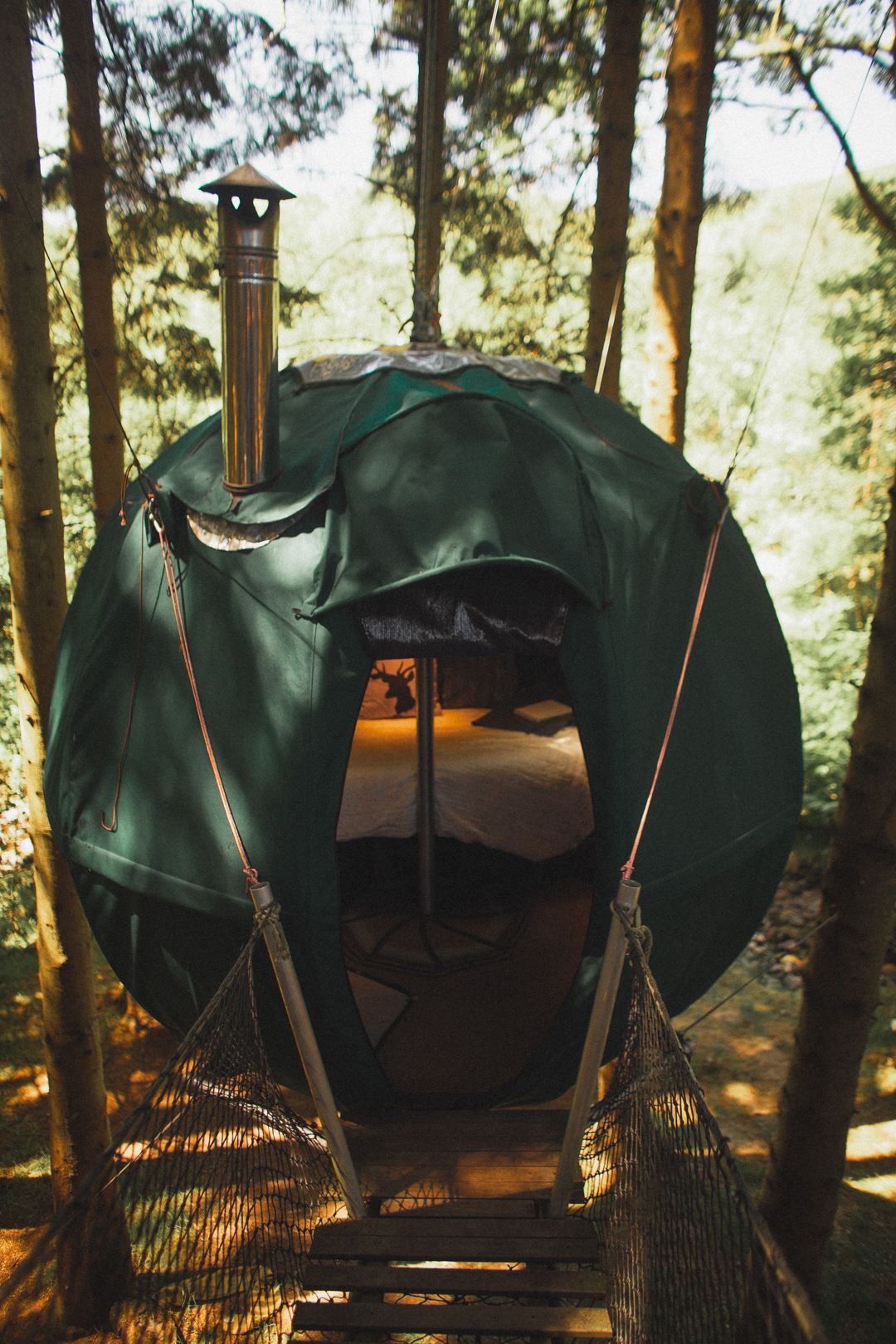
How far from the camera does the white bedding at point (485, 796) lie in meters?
5.04

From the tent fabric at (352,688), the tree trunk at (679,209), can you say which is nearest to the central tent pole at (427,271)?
the tent fabric at (352,688)

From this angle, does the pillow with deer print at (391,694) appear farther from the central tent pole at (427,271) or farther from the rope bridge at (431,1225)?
the rope bridge at (431,1225)

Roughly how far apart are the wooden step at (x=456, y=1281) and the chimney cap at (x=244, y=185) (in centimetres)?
299

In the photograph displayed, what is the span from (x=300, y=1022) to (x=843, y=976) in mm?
2086

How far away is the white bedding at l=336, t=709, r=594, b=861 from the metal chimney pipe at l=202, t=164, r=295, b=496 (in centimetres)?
244

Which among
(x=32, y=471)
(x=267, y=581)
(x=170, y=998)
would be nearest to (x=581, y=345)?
(x=32, y=471)

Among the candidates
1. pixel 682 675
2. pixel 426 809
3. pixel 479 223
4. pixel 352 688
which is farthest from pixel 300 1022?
pixel 479 223

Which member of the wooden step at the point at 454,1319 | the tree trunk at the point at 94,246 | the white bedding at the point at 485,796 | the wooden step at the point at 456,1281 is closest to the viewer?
the wooden step at the point at 454,1319

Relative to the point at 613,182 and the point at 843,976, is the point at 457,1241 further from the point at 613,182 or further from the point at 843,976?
the point at 613,182

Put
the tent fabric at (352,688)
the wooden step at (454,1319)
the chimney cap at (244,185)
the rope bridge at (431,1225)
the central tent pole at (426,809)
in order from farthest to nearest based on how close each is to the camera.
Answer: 1. the central tent pole at (426,809)
2. the tent fabric at (352,688)
3. the chimney cap at (244,185)
4. the wooden step at (454,1319)
5. the rope bridge at (431,1225)

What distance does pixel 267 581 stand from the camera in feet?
8.93

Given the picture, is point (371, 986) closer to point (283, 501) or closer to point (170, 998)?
point (170, 998)

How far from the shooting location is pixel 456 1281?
2.40 metres

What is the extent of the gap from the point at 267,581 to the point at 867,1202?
16.9 feet
